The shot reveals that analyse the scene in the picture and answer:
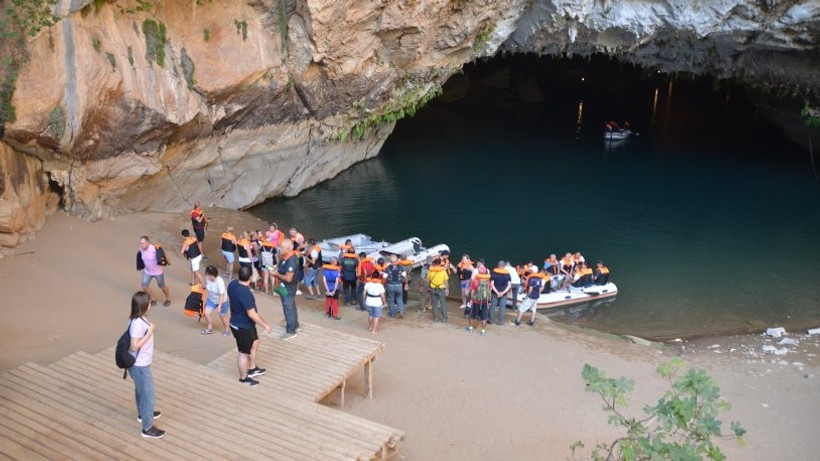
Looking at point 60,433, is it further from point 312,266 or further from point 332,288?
point 312,266

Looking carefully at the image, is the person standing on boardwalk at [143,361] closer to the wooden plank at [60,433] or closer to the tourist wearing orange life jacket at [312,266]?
the wooden plank at [60,433]

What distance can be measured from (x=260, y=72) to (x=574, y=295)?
35.1ft

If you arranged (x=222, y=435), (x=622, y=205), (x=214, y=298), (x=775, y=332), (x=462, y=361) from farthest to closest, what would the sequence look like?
(x=622, y=205), (x=775, y=332), (x=462, y=361), (x=214, y=298), (x=222, y=435)

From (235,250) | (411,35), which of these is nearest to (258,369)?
(235,250)

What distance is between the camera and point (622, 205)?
2525 cm

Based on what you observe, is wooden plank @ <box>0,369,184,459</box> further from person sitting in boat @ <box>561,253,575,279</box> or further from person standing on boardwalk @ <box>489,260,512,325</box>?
person sitting in boat @ <box>561,253,575,279</box>

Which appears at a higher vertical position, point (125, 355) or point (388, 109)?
point (388, 109)

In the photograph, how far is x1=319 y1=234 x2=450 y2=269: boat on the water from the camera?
18438 millimetres

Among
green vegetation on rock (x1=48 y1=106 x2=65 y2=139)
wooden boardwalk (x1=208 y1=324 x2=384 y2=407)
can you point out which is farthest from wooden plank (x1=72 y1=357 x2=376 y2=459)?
green vegetation on rock (x1=48 y1=106 x2=65 y2=139)

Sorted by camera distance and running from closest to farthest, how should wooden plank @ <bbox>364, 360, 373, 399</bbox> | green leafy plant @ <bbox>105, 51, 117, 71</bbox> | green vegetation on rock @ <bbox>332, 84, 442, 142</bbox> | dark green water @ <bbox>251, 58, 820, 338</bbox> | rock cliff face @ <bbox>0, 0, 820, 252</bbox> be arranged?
wooden plank @ <bbox>364, 360, 373, 399</bbox> < rock cliff face @ <bbox>0, 0, 820, 252</bbox> < green leafy plant @ <bbox>105, 51, 117, 71</bbox> < dark green water @ <bbox>251, 58, 820, 338</bbox> < green vegetation on rock @ <bbox>332, 84, 442, 142</bbox>

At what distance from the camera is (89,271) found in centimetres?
1412

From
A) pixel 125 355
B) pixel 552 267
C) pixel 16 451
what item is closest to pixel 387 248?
pixel 552 267

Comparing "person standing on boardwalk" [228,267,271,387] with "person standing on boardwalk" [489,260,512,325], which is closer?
"person standing on boardwalk" [228,267,271,387]

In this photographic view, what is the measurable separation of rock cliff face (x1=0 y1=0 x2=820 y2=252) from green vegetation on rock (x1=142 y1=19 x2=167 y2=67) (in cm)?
3
